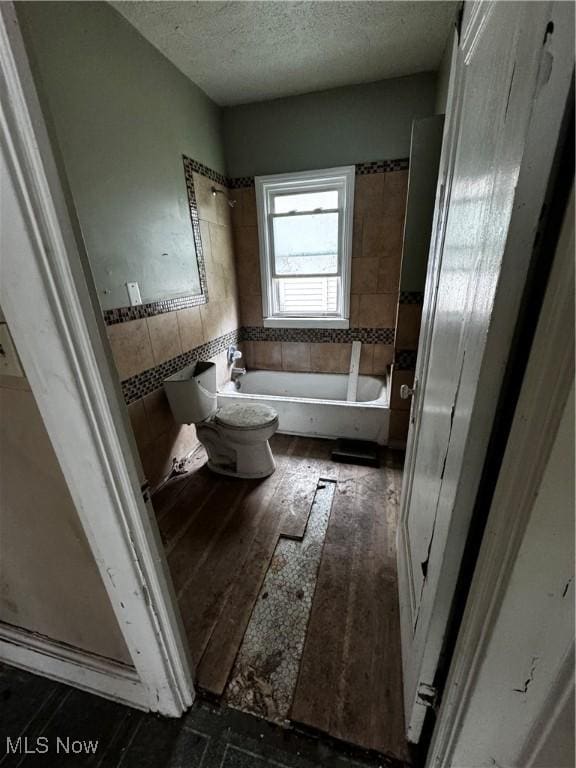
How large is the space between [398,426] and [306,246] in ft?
5.99

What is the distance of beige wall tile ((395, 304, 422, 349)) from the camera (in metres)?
2.00

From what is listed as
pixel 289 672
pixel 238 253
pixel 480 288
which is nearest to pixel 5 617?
pixel 289 672

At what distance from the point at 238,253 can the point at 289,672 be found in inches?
118

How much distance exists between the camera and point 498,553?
0.46 metres

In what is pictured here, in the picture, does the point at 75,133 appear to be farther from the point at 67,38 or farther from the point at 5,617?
the point at 5,617

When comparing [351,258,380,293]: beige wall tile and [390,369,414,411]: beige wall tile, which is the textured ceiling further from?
[390,369,414,411]: beige wall tile

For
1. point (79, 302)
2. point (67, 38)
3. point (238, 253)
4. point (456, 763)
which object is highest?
point (67, 38)

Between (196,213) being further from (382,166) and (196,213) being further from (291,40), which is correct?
(382,166)

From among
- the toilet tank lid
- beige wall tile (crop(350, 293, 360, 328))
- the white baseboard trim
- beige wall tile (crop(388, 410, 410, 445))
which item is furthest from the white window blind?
the white baseboard trim

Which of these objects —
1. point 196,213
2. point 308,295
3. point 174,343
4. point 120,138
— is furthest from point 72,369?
point 308,295

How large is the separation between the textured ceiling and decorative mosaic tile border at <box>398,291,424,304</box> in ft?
4.77

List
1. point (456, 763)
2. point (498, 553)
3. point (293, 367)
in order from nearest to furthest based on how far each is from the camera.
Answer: point (498, 553), point (456, 763), point (293, 367)

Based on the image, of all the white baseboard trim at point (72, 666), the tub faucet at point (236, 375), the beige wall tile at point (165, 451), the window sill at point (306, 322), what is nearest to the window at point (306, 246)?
the window sill at point (306, 322)

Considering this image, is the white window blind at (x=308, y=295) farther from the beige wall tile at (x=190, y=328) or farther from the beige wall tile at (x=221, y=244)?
the beige wall tile at (x=190, y=328)
